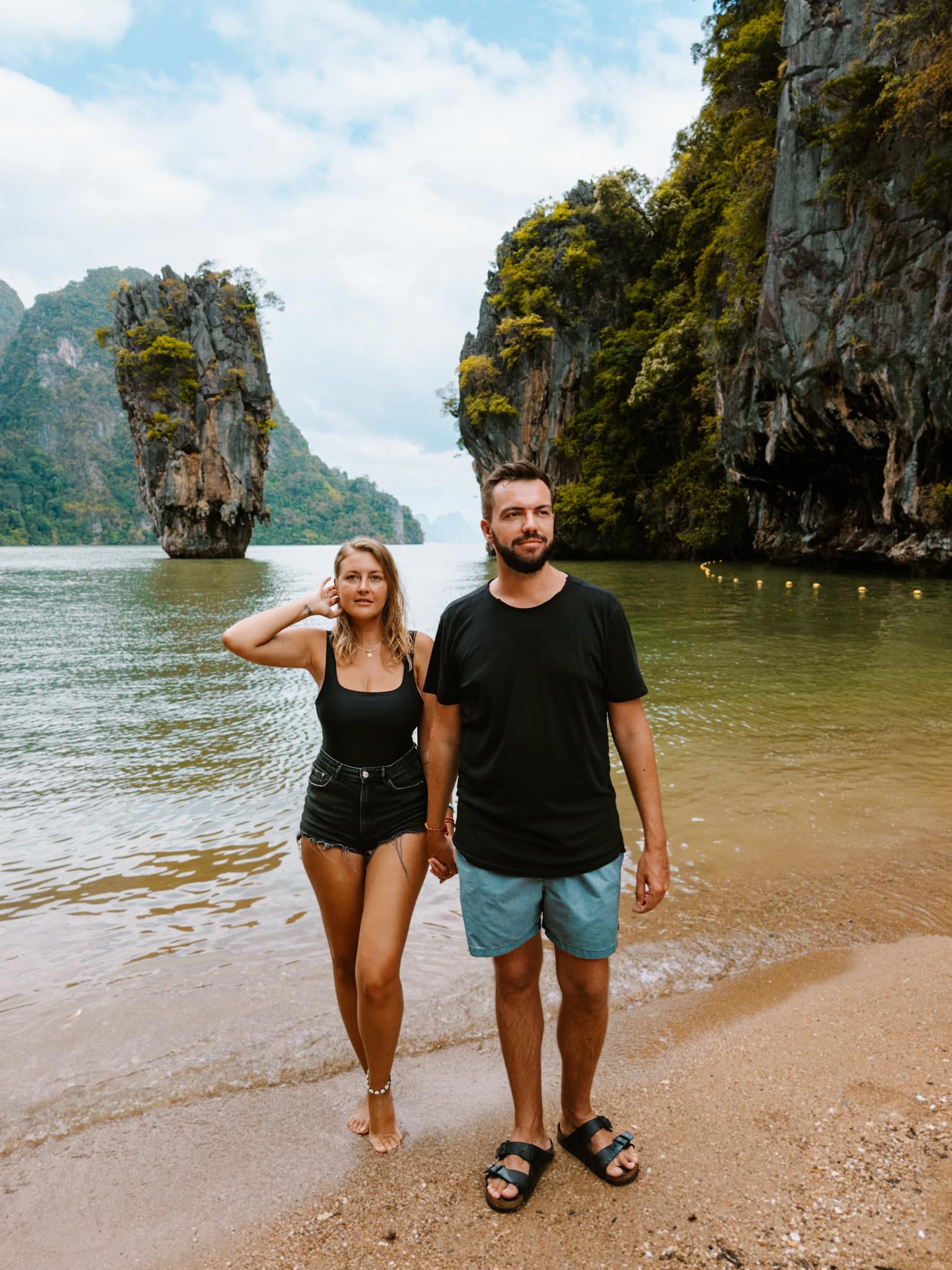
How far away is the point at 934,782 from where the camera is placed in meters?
5.17

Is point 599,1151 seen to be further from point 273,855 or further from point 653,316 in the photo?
point 653,316

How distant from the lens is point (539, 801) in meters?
1.96

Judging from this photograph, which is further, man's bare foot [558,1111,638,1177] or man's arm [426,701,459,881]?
man's arm [426,701,459,881]

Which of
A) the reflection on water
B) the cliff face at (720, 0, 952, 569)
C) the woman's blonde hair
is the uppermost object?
the cliff face at (720, 0, 952, 569)

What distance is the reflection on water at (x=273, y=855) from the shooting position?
2.81 metres

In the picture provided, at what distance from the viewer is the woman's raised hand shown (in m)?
2.50

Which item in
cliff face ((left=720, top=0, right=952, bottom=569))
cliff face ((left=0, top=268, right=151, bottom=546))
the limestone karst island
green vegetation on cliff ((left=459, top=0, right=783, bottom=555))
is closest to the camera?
cliff face ((left=720, top=0, right=952, bottom=569))

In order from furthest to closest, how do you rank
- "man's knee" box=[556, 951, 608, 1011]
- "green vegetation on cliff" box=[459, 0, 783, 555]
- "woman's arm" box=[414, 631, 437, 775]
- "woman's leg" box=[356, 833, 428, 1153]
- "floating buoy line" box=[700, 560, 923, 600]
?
"green vegetation on cliff" box=[459, 0, 783, 555] < "floating buoy line" box=[700, 560, 923, 600] < "woman's arm" box=[414, 631, 437, 775] < "woman's leg" box=[356, 833, 428, 1153] < "man's knee" box=[556, 951, 608, 1011]

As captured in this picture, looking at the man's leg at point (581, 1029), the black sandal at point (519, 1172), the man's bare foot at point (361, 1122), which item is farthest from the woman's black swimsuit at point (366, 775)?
the black sandal at point (519, 1172)

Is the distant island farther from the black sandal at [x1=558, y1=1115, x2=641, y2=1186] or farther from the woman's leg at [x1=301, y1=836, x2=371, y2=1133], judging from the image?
the black sandal at [x1=558, y1=1115, x2=641, y2=1186]

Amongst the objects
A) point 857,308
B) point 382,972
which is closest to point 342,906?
point 382,972

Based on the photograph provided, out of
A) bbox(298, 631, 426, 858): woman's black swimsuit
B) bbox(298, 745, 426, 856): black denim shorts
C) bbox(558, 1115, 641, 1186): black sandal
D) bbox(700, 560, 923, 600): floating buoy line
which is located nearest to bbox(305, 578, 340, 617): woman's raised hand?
bbox(298, 631, 426, 858): woman's black swimsuit

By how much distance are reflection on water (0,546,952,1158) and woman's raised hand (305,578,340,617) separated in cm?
157

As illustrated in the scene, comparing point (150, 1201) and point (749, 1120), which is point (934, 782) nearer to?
point (749, 1120)
